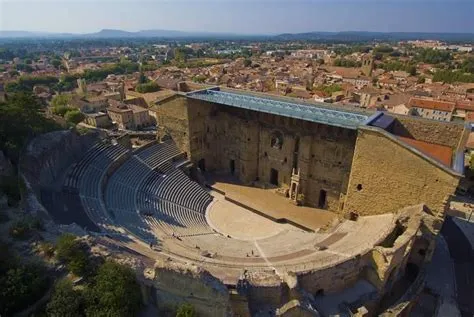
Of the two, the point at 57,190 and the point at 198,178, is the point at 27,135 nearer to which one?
the point at 57,190

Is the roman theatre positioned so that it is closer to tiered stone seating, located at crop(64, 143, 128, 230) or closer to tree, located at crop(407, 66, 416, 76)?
tiered stone seating, located at crop(64, 143, 128, 230)

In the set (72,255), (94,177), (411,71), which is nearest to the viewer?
(72,255)

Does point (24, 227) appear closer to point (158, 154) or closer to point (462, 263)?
point (158, 154)

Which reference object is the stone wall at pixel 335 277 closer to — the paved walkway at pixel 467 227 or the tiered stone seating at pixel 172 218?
the tiered stone seating at pixel 172 218

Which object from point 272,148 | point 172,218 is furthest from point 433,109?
point 172,218

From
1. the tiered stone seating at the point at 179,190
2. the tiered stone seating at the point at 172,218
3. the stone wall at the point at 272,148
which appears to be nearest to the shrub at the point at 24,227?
the tiered stone seating at the point at 172,218

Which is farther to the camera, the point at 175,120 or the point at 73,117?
the point at 73,117

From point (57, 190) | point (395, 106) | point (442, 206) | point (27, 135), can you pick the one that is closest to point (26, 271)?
point (57, 190)
